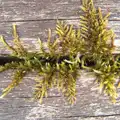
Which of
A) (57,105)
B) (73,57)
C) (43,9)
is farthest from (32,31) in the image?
(57,105)

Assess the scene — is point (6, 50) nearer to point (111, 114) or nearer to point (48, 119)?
point (48, 119)

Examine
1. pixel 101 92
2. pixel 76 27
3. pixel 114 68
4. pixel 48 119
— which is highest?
pixel 76 27

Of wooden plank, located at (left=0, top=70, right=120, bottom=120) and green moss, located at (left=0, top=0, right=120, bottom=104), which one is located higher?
green moss, located at (left=0, top=0, right=120, bottom=104)

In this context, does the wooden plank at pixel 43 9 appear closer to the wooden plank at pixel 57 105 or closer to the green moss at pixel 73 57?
the green moss at pixel 73 57

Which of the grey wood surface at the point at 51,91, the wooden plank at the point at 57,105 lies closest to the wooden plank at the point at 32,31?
the grey wood surface at the point at 51,91

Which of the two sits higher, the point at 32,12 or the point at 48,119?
the point at 32,12

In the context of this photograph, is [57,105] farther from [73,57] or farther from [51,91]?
[73,57]

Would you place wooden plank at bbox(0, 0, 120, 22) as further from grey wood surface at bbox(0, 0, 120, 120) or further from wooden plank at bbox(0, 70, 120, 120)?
wooden plank at bbox(0, 70, 120, 120)

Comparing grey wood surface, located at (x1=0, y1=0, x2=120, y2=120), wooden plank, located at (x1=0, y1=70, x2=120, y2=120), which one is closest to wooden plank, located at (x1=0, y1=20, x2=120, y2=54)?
grey wood surface, located at (x1=0, y1=0, x2=120, y2=120)

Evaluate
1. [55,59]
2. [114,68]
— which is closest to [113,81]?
[114,68]
